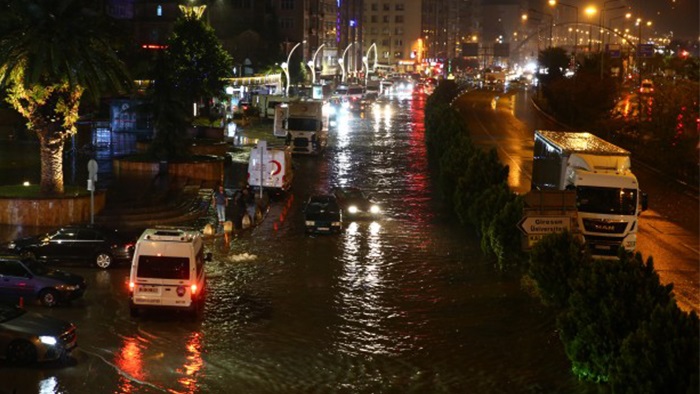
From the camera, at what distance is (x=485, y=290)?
28328 mm

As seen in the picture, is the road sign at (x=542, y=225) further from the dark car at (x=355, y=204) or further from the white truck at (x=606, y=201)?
the dark car at (x=355, y=204)

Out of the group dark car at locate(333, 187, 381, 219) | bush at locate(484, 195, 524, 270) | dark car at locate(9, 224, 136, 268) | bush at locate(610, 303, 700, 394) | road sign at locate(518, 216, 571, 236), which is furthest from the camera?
dark car at locate(333, 187, 381, 219)

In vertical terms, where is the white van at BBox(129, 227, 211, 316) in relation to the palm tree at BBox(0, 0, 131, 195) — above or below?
below

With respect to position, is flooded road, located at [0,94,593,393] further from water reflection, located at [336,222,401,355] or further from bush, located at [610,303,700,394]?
bush, located at [610,303,700,394]

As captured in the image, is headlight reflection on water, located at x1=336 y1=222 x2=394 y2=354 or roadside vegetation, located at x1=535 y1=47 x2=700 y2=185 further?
roadside vegetation, located at x1=535 y1=47 x2=700 y2=185

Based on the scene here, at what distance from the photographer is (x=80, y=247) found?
1161 inches

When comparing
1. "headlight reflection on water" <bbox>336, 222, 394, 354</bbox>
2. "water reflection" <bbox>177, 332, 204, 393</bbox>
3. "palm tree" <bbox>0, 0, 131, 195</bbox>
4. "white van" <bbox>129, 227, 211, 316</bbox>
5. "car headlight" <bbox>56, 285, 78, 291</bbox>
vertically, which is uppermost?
"palm tree" <bbox>0, 0, 131, 195</bbox>

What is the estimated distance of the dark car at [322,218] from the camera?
36750 millimetres

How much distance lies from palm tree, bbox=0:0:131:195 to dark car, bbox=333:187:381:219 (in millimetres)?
11344

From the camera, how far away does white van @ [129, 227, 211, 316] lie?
77.3 ft

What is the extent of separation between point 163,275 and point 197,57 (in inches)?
1942

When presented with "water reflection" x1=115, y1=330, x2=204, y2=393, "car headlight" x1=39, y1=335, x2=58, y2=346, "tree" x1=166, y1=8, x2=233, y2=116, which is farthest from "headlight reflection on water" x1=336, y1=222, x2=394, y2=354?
"tree" x1=166, y1=8, x2=233, y2=116

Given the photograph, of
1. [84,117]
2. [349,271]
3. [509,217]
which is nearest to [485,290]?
[509,217]

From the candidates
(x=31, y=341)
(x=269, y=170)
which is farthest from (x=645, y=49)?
(x=31, y=341)
